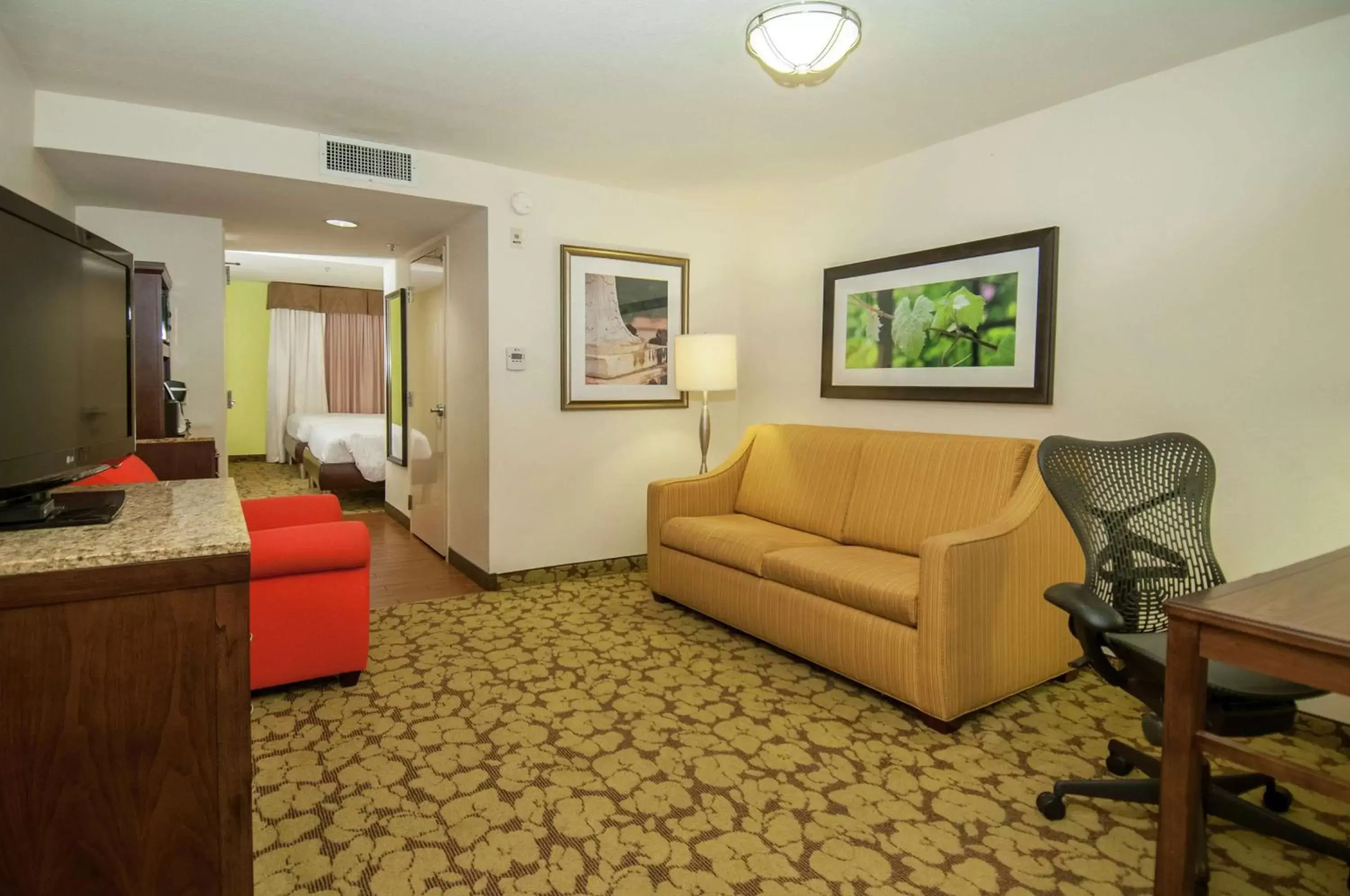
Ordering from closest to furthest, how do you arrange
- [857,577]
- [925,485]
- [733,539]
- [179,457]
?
1. [857,577]
2. [925,485]
3. [733,539]
4. [179,457]

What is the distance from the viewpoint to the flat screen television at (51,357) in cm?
131

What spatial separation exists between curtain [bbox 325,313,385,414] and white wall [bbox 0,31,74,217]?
701 cm

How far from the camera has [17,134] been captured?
2756 mm

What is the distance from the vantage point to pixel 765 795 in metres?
2.08

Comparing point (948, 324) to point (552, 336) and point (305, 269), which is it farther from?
point (305, 269)

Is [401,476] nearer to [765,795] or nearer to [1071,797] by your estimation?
[765,795]

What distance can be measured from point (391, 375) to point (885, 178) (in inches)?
166

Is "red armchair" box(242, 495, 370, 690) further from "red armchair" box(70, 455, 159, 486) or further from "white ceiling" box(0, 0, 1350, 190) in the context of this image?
"white ceiling" box(0, 0, 1350, 190)

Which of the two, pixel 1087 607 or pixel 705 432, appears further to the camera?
→ pixel 705 432

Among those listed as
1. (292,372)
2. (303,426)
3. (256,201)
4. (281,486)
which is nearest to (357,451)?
(303,426)

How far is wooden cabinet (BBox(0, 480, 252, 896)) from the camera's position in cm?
115

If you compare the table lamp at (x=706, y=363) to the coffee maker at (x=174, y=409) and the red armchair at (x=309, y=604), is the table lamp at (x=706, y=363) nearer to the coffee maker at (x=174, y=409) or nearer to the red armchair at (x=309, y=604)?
the red armchair at (x=309, y=604)

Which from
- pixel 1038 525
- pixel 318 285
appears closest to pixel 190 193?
pixel 1038 525

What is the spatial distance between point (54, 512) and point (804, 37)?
7.33ft
